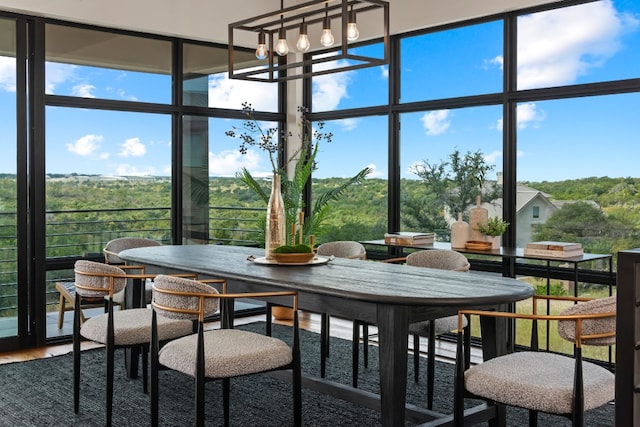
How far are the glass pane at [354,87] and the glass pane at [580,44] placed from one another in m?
1.48

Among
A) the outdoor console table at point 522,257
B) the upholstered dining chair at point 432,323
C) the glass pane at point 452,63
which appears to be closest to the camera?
the upholstered dining chair at point 432,323

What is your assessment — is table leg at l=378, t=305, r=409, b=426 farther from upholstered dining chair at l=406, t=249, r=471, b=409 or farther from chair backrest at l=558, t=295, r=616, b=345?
upholstered dining chair at l=406, t=249, r=471, b=409

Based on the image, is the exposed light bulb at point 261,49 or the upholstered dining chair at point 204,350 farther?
the exposed light bulb at point 261,49

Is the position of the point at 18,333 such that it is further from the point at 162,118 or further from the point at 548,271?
the point at 548,271

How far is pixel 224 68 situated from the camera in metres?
6.83

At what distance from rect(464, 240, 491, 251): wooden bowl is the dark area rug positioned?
0.86 meters

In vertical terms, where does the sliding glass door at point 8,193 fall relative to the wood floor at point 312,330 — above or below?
above

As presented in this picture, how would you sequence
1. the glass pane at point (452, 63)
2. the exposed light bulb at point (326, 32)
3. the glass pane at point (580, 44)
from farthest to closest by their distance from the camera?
1. the glass pane at point (452, 63)
2. the glass pane at point (580, 44)
3. the exposed light bulb at point (326, 32)

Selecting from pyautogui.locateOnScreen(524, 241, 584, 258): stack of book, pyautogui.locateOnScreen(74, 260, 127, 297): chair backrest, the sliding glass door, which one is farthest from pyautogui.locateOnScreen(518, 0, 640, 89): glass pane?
the sliding glass door

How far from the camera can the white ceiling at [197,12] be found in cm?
546

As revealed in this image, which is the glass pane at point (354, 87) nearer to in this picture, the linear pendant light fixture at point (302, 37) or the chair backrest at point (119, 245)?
the linear pendant light fixture at point (302, 37)

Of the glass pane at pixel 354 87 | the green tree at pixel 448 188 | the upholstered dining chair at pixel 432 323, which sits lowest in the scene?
the upholstered dining chair at pixel 432 323

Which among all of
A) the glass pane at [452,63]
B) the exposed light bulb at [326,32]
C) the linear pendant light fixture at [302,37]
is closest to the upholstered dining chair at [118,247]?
the linear pendant light fixture at [302,37]

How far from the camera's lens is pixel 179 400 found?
4.14m
